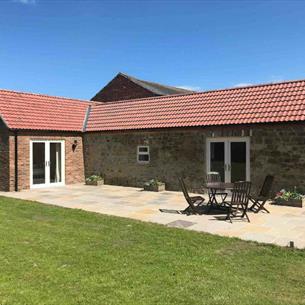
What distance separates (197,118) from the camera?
1703cm

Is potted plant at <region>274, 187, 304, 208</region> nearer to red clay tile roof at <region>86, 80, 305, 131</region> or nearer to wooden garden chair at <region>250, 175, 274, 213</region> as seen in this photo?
wooden garden chair at <region>250, 175, 274, 213</region>

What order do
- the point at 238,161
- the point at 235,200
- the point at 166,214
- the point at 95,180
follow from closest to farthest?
1. the point at 235,200
2. the point at 166,214
3. the point at 238,161
4. the point at 95,180

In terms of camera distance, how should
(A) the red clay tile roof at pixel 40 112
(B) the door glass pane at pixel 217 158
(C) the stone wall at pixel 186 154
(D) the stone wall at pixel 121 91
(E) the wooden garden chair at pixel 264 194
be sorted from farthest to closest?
(D) the stone wall at pixel 121 91
(A) the red clay tile roof at pixel 40 112
(B) the door glass pane at pixel 217 158
(C) the stone wall at pixel 186 154
(E) the wooden garden chair at pixel 264 194

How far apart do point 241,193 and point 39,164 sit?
38.1 ft

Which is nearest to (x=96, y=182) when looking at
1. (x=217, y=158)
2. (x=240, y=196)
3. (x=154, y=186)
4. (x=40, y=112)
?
(x=154, y=186)

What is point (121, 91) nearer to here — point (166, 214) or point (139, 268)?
point (166, 214)

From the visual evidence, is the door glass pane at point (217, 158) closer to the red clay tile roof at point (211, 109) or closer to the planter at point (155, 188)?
the red clay tile roof at point (211, 109)

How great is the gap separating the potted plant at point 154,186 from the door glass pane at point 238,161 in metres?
3.46

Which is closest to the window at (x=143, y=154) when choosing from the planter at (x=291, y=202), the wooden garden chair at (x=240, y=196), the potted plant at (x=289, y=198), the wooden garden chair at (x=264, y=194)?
the potted plant at (x=289, y=198)

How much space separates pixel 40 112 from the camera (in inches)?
784

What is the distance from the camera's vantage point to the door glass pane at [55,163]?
19.7 meters

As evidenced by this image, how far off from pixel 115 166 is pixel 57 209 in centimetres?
801

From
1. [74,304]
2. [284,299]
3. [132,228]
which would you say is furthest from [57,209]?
[284,299]

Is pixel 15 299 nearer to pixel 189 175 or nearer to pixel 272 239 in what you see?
pixel 272 239
